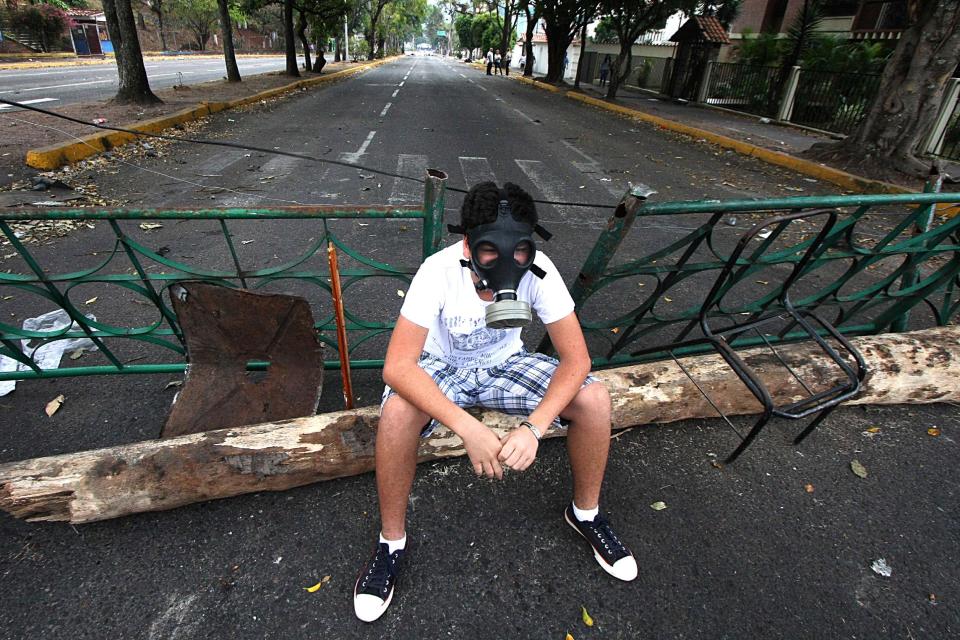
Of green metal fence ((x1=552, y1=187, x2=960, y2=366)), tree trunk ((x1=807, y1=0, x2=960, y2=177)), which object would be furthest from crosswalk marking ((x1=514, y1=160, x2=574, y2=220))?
tree trunk ((x1=807, y1=0, x2=960, y2=177))

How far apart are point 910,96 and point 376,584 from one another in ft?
31.7

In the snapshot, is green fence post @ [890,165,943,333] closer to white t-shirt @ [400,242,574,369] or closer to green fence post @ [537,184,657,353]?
green fence post @ [537,184,657,353]

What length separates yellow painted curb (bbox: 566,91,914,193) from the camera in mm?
7200

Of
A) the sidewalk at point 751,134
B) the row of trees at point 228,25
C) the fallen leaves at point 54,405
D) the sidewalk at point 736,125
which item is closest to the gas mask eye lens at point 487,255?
the fallen leaves at point 54,405

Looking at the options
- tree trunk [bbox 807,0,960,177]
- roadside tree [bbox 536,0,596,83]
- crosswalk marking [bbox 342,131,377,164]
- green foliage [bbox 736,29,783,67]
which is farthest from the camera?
roadside tree [bbox 536,0,596,83]

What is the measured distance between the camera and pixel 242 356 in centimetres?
247

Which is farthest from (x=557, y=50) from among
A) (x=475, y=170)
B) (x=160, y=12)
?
(x=160, y=12)

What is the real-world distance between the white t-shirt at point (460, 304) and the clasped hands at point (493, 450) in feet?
1.31

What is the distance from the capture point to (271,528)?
1.90m

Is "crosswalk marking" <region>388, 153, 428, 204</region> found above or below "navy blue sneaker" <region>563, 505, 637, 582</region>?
above

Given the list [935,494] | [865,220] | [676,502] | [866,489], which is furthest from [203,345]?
[865,220]

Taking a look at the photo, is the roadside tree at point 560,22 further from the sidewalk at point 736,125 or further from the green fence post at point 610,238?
the green fence post at point 610,238

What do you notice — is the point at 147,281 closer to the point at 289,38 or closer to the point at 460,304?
the point at 460,304

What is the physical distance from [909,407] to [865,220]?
4.50 meters
